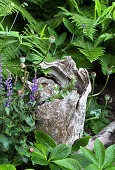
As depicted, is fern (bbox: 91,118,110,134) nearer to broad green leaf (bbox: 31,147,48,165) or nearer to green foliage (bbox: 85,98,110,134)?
green foliage (bbox: 85,98,110,134)

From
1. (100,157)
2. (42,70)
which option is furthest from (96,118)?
(100,157)

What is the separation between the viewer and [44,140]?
1.92 m

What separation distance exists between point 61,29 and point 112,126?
4.92ft

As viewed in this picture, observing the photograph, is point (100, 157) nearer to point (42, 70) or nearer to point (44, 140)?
point (44, 140)

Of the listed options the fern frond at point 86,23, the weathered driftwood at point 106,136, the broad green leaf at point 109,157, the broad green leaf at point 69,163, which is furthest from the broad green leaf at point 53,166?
the fern frond at point 86,23

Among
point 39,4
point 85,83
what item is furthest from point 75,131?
point 39,4

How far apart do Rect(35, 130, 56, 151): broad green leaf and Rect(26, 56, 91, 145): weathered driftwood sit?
0.13 m

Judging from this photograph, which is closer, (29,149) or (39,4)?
(29,149)

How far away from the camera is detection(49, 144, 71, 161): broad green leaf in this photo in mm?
1757

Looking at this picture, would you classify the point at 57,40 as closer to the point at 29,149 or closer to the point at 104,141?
the point at 104,141

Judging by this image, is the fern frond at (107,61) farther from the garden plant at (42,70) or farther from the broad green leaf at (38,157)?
the broad green leaf at (38,157)

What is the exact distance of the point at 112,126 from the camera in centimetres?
281

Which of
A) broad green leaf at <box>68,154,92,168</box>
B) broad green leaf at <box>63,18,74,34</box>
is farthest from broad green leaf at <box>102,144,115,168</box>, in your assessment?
broad green leaf at <box>63,18,74,34</box>

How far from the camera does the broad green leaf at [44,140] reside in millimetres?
1907
